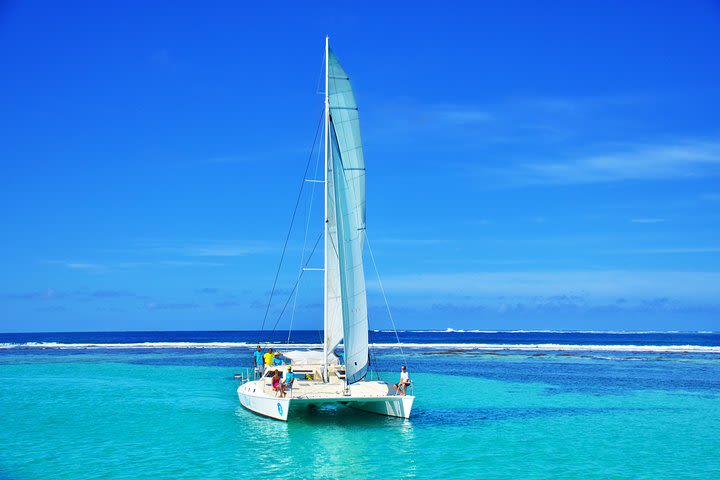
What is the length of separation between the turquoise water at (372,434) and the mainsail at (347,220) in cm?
300

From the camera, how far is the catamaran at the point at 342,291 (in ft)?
70.9

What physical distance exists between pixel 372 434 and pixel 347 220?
6.89 m

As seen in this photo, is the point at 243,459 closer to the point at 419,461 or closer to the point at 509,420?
the point at 419,461

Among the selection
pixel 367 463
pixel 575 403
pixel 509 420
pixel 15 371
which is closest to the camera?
pixel 367 463

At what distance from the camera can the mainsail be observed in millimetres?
21859

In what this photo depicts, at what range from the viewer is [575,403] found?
28250 millimetres

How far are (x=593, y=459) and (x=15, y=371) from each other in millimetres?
38536

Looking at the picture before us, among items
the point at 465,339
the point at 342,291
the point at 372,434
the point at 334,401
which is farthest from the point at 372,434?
the point at 465,339

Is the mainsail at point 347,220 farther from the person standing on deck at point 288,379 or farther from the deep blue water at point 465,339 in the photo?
the deep blue water at point 465,339

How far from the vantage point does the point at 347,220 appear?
22062 millimetres

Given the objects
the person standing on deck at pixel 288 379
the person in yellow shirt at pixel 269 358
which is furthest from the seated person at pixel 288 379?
the person in yellow shirt at pixel 269 358

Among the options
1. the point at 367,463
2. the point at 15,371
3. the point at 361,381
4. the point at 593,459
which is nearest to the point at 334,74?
the point at 361,381

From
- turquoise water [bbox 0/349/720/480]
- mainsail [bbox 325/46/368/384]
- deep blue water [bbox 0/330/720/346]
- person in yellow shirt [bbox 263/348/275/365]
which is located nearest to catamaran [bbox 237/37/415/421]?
mainsail [bbox 325/46/368/384]

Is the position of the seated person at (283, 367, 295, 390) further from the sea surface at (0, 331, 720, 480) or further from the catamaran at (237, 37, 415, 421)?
the sea surface at (0, 331, 720, 480)
